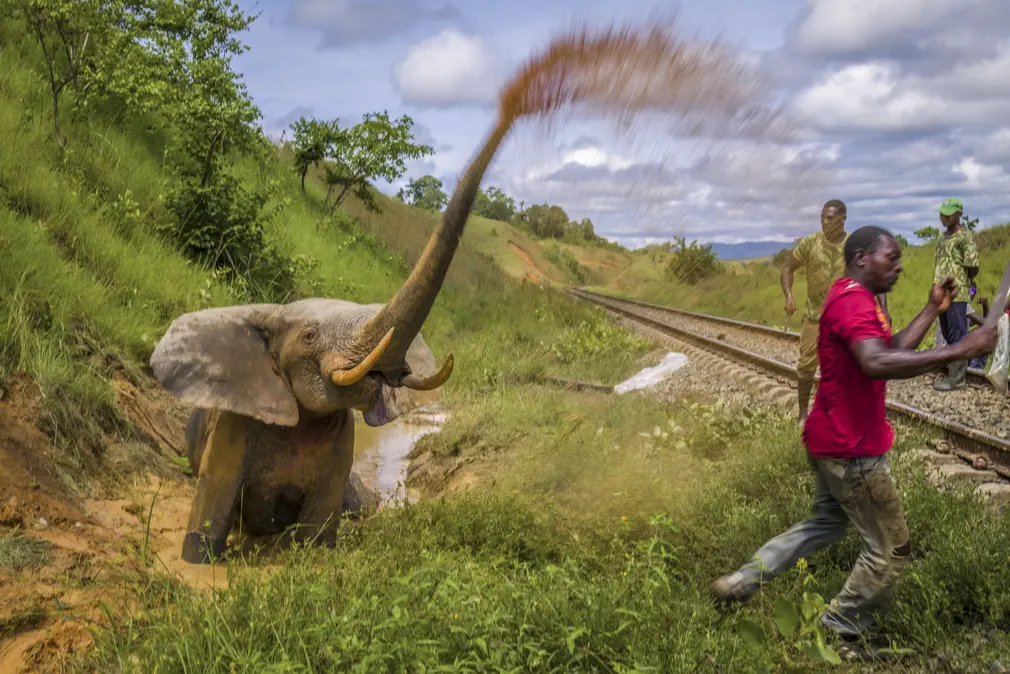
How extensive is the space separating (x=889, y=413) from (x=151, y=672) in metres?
7.26

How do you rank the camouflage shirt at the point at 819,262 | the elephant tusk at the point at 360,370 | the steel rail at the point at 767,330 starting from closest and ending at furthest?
the elephant tusk at the point at 360,370, the camouflage shirt at the point at 819,262, the steel rail at the point at 767,330

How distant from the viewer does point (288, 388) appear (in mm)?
5379

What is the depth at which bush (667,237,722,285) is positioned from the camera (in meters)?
3.55

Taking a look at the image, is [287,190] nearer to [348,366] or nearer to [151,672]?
[348,366]

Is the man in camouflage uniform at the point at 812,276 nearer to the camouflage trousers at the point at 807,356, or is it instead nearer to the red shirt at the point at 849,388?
the camouflage trousers at the point at 807,356

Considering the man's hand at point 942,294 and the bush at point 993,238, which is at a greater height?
the bush at point 993,238

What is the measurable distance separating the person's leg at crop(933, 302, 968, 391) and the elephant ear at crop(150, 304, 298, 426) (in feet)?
25.4

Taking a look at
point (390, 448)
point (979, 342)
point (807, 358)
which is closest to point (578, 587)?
point (979, 342)

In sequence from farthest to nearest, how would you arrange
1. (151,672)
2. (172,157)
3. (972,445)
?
(172,157) → (972,445) → (151,672)

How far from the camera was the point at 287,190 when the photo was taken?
2022cm

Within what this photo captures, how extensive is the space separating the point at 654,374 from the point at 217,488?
8187 mm

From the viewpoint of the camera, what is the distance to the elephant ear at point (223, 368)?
5.07 metres

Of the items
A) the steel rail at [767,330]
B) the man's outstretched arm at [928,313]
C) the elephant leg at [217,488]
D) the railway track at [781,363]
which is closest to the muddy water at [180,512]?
the elephant leg at [217,488]

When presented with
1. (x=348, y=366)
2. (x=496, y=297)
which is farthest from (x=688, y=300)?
(x=496, y=297)
